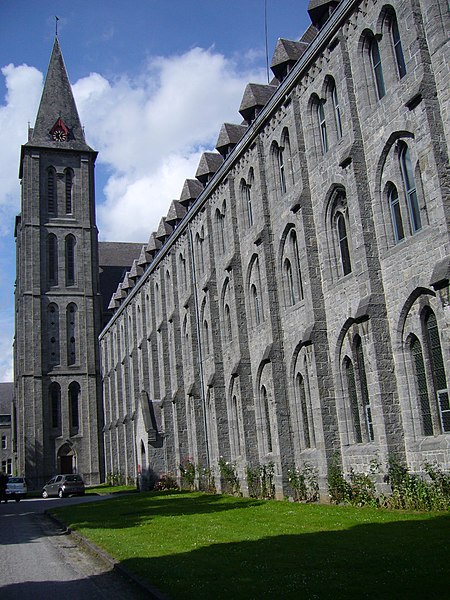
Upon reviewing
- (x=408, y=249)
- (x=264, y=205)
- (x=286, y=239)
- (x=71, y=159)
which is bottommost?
(x=408, y=249)

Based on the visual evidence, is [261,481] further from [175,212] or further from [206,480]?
[175,212]

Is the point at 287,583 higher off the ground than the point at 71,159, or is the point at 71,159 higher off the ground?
the point at 71,159

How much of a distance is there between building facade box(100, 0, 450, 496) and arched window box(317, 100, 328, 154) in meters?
0.06

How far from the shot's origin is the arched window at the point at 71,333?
58938mm

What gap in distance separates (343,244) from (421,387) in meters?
5.52

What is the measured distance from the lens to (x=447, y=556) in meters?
9.47

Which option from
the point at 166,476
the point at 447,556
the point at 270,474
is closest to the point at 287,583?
the point at 447,556

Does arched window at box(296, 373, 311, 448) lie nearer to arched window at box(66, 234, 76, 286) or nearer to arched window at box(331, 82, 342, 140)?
arched window at box(331, 82, 342, 140)

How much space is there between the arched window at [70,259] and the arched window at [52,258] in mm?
994

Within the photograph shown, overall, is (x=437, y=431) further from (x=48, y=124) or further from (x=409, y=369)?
(x=48, y=124)

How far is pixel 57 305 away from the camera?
59.1 meters

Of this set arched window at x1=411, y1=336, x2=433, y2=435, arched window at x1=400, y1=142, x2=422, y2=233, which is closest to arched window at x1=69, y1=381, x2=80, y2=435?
arched window at x1=411, y1=336, x2=433, y2=435

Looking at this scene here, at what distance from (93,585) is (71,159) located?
56.9m

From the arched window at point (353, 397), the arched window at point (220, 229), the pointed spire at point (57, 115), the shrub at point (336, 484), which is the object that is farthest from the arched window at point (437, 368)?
the pointed spire at point (57, 115)
